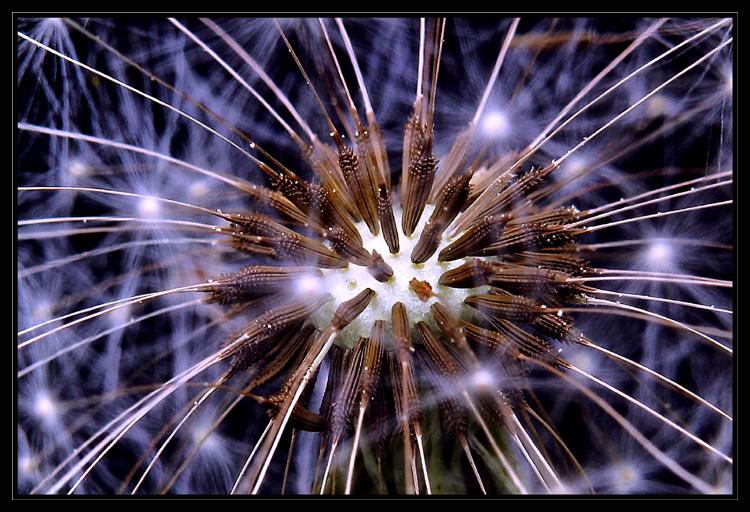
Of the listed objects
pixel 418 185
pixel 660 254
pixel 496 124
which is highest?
pixel 496 124

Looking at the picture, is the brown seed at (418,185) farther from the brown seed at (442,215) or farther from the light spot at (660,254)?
the light spot at (660,254)

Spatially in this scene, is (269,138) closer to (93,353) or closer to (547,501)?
(93,353)

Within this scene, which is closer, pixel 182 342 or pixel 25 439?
pixel 25 439

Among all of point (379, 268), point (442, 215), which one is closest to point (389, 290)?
point (379, 268)

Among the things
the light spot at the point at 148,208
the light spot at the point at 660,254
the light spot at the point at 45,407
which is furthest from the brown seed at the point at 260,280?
the light spot at the point at 660,254

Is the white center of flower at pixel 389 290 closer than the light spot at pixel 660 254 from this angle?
Yes

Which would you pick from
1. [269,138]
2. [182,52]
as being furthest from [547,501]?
[182,52]

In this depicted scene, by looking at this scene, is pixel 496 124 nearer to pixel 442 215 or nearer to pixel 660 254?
pixel 442 215

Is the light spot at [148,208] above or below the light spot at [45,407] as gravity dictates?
above
